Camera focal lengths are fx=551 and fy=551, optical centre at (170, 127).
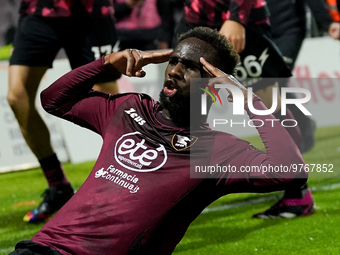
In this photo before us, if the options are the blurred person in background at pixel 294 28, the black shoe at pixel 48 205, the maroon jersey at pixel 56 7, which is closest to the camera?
the maroon jersey at pixel 56 7

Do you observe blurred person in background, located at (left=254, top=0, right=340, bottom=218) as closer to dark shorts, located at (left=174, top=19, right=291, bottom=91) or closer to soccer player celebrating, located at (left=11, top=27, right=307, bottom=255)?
dark shorts, located at (left=174, top=19, right=291, bottom=91)

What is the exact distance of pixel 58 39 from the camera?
4.30 m

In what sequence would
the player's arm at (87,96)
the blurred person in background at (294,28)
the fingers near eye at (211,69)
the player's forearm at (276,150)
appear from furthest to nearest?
the blurred person in background at (294,28)
the player's arm at (87,96)
the fingers near eye at (211,69)
the player's forearm at (276,150)

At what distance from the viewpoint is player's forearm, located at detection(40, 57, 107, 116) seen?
2.87m

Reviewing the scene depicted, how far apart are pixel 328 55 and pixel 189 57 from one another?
6.91 meters

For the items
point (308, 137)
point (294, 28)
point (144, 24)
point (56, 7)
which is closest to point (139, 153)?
point (56, 7)

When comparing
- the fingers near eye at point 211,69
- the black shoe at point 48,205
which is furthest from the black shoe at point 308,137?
the fingers near eye at point 211,69

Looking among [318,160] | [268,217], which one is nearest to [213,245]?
[268,217]

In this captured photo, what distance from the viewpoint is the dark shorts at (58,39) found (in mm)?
4220

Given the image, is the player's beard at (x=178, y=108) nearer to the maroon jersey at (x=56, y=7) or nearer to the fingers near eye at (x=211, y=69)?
the fingers near eye at (x=211, y=69)

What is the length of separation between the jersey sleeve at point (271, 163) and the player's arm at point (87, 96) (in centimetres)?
74

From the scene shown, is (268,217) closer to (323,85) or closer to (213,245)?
(213,245)

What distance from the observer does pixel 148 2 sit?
30.5 feet

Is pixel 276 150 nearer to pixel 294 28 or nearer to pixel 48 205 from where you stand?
pixel 48 205
